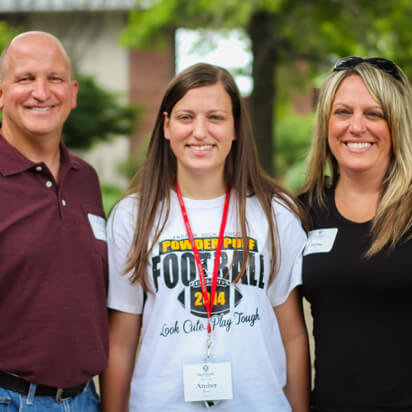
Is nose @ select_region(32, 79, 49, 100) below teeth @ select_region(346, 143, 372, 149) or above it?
above

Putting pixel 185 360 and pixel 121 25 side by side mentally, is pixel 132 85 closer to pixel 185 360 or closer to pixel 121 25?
pixel 121 25

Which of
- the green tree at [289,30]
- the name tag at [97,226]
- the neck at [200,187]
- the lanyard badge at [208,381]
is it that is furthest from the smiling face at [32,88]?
the green tree at [289,30]

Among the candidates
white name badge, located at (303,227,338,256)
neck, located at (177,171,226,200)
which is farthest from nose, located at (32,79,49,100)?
white name badge, located at (303,227,338,256)

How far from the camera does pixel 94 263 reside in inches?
101

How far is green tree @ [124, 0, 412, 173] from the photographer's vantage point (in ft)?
31.5

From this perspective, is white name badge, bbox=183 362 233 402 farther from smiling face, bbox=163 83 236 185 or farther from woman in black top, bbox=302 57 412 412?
smiling face, bbox=163 83 236 185

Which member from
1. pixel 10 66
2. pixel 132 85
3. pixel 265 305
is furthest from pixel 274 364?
pixel 132 85

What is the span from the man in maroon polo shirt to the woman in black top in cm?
106

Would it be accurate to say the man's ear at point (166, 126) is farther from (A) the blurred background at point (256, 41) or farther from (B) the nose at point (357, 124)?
(A) the blurred background at point (256, 41)

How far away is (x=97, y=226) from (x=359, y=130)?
1368mm

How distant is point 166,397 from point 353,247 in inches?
43.8

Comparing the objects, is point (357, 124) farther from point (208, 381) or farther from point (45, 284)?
point (45, 284)

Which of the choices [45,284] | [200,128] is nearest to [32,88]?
[200,128]

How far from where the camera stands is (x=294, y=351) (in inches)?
111
